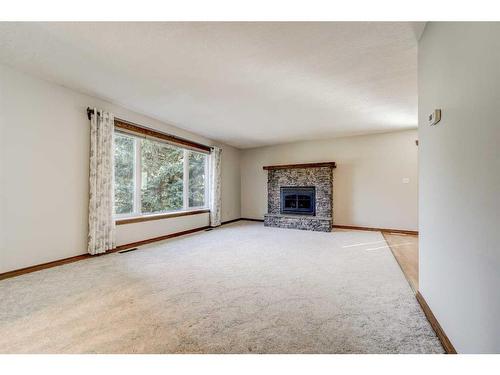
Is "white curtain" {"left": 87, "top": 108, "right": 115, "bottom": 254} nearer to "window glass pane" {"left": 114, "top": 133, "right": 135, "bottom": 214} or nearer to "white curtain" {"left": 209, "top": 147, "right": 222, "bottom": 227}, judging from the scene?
"window glass pane" {"left": 114, "top": 133, "right": 135, "bottom": 214}

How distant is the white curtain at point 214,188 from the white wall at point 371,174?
1938 millimetres

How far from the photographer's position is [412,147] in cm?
514

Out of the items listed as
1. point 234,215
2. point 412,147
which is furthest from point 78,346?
point 412,147

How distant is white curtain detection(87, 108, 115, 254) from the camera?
338 cm

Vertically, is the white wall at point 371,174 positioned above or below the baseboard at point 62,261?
above

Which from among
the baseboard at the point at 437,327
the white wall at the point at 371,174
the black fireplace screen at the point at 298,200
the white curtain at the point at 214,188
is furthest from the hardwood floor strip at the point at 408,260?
the white curtain at the point at 214,188

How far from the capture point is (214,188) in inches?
233

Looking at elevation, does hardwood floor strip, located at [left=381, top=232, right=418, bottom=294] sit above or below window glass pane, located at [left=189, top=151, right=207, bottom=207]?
below

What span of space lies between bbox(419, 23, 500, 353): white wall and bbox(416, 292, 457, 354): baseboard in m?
0.04

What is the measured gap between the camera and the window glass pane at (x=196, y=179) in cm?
554

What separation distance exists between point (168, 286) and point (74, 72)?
2602mm

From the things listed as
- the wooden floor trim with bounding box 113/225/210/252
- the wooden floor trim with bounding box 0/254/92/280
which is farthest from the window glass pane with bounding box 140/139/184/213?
the wooden floor trim with bounding box 0/254/92/280

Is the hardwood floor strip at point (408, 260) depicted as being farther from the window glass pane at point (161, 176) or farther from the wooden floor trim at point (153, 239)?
the window glass pane at point (161, 176)

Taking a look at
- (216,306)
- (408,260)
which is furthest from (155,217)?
(408,260)
